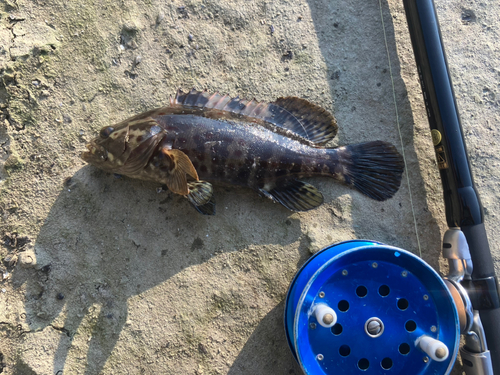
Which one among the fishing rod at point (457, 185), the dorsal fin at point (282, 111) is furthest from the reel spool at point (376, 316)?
the dorsal fin at point (282, 111)

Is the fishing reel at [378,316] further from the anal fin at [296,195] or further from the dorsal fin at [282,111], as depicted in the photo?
the dorsal fin at [282,111]

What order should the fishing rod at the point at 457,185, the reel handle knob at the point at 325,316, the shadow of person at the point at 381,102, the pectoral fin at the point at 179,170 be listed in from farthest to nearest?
the shadow of person at the point at 381,102
the pectoral fin at the point at 179,170
the fishing rod at the point at 457,185
the reel handle knob at the point at 325,316

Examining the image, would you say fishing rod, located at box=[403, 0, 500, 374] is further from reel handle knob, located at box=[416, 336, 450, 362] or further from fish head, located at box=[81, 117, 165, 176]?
fish head, located at box=[81, 117, 165, 176]

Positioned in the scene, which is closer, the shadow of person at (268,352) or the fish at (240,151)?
→ the fish at (240,151)

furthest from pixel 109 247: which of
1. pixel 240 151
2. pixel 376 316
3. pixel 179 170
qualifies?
pixel 376 316

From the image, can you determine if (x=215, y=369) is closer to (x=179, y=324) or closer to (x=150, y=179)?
(x=179, y=324)

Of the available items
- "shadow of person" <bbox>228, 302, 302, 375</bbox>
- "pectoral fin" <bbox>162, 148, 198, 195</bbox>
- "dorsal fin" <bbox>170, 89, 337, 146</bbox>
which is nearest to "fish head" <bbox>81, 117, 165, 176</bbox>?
"pectoral fin" <bbox>162, 148, 198, 195</bbox>

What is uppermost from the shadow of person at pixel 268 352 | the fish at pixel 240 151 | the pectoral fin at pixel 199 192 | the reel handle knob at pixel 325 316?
the fish at pixel 240 151

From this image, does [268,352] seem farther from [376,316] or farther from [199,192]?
[199,192]
